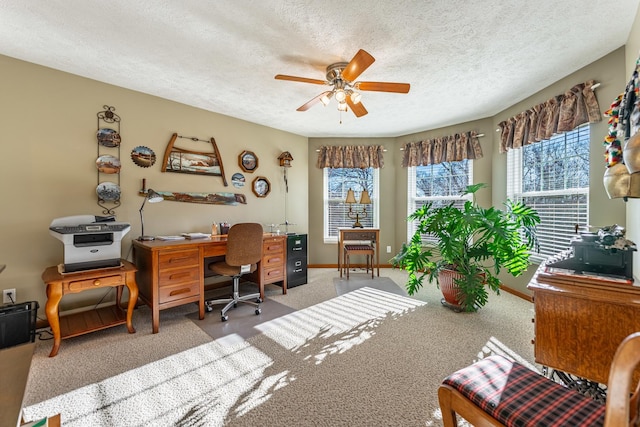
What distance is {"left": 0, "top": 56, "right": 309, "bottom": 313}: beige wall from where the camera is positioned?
92.8 inches

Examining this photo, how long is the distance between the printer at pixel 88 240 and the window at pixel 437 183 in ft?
13.9

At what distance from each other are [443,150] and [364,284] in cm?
248

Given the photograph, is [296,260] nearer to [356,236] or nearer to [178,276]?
[356,236]

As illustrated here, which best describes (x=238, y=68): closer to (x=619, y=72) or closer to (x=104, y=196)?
(x=104, y=196)

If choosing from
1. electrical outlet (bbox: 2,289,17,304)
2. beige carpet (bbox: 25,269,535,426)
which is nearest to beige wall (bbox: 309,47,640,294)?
beige carpet (bbox: 25,269,535,426)

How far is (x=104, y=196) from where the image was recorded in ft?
9.16

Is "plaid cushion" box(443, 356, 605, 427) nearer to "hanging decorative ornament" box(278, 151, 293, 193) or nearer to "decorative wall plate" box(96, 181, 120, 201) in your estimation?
"decorative wall plate" box(96, 181, 120, 201)

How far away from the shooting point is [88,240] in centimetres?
227

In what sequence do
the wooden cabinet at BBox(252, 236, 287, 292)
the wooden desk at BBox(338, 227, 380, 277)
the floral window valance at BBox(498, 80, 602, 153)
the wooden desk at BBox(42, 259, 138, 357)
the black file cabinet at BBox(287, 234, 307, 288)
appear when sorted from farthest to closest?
the wooden desk at BBox(338, 227, 380, 277), the black file cabinet at BBox(287, 234, 307, 288), the wooden cabinet at BBox(252, 236, 287, 292), the floral window valance at BBox(498, 80, 602, 153), the wooden desk at BBox(42, 259, 138, 357)

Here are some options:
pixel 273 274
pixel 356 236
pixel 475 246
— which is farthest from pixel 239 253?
pixel 475 246

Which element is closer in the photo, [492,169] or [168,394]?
[168,394]

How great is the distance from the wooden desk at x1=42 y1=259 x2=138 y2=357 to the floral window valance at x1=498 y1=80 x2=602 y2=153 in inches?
172

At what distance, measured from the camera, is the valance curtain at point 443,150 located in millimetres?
4004

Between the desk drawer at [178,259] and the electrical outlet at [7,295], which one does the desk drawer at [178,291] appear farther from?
the electrical outlet at [7,295]
